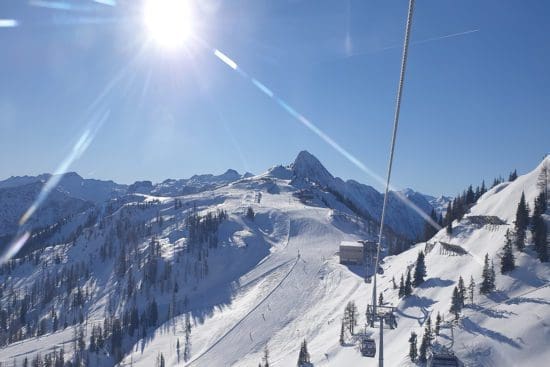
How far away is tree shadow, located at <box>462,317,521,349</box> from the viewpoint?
161 ft

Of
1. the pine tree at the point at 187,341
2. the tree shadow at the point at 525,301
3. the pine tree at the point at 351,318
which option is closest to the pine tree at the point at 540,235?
the tree shadow at the point at 525,301

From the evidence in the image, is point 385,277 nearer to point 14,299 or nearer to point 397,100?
point 397,100

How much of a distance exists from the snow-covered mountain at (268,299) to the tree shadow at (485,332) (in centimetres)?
23

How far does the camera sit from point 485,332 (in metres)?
51.3

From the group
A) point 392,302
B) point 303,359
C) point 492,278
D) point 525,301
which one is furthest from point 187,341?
point 525,301

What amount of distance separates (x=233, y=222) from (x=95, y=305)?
6756 cm

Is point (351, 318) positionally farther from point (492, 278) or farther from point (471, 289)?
point (492, 278)

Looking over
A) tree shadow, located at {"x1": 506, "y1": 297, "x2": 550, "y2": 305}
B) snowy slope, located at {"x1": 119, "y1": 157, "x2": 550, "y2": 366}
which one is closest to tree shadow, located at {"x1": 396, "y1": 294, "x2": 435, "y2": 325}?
snowy slope, located at {"x1": 119, "y1": 157, "x2": 550, "y2": 366}

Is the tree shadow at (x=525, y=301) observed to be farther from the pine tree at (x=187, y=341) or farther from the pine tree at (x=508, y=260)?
the pine tree at (x=187, y=341)

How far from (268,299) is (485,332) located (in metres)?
70.6

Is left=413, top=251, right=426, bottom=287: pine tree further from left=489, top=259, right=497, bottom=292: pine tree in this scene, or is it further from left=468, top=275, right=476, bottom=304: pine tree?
left=489, top=259, right=497, bottom=292: pine tree

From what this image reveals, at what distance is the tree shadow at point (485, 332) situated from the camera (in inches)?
1932

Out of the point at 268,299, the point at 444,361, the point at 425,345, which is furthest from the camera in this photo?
the point at 268,299

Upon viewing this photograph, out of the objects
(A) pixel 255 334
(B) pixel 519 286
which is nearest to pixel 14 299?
(A) pixel 255 334
